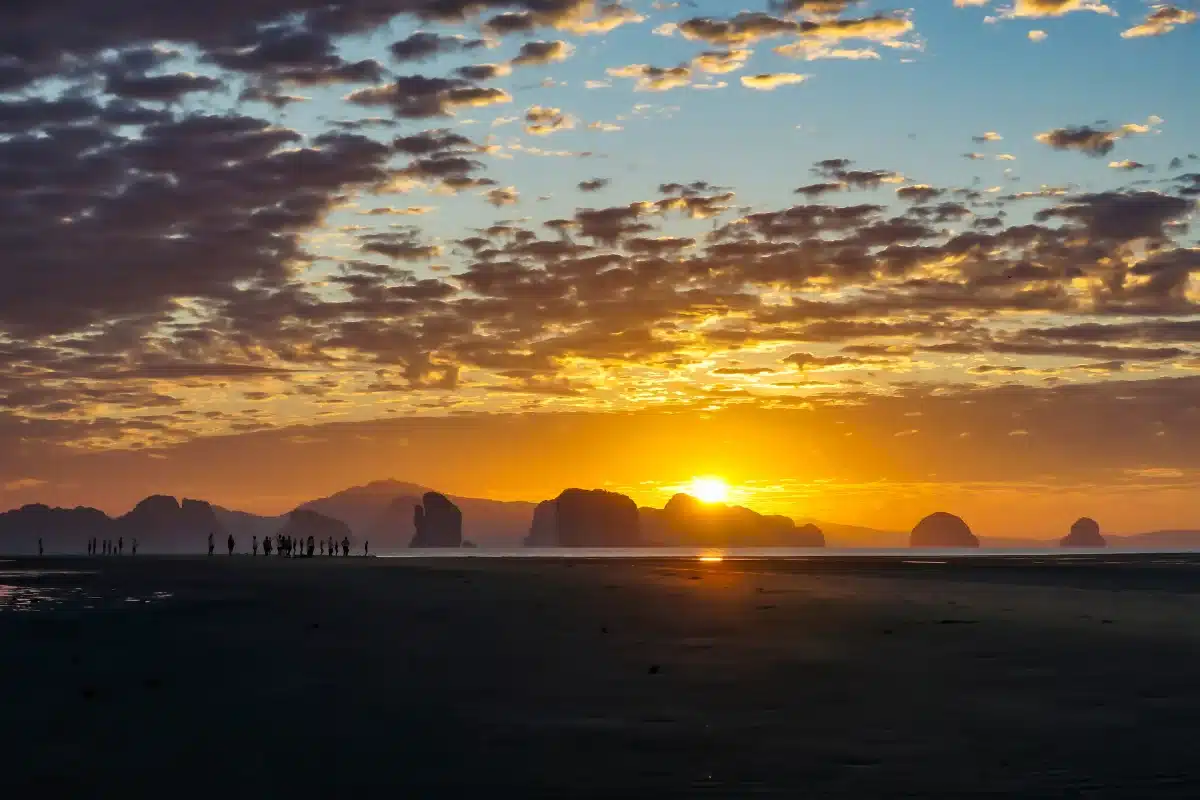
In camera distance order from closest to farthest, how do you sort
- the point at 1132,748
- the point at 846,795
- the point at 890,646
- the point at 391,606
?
the point at 846,795 → the point at 1132,748 → the point at 890,646 → the point at 391,606

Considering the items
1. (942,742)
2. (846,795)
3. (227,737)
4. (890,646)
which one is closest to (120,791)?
(227,737)

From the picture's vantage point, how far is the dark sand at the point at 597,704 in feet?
48.9

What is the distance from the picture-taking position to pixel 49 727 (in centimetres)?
1864

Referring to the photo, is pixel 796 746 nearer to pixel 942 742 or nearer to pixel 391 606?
pixel 942 742

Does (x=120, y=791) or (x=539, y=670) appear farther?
(x=539, y=670)

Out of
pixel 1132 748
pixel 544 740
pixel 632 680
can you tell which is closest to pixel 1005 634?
pixel 632 680

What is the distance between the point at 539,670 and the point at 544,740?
8631 millimetres

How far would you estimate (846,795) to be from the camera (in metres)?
13.7

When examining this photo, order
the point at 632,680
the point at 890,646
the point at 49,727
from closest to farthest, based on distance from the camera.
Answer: the point at 49,727, the point at 632,680, the point at 890,646

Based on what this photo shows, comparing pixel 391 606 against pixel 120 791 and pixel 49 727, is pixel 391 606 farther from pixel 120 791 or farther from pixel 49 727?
pixel 120 791

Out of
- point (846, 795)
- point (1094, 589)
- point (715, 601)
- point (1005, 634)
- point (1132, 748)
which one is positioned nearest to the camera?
point (846, 795)

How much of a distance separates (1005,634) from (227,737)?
77.9 ft

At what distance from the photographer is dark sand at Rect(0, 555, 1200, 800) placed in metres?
14.9

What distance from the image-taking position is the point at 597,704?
21.2 metres
